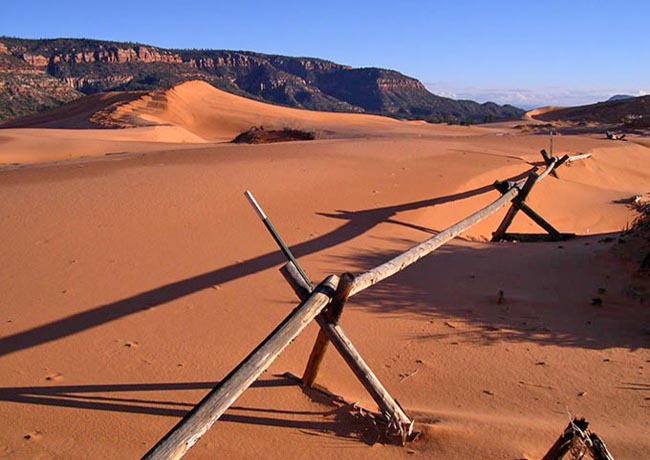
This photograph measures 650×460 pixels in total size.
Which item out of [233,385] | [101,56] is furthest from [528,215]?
[101,56]

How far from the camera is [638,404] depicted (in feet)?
11.0

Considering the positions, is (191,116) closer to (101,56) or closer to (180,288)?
(180,288)

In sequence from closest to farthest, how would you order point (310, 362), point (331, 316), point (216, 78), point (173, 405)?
point (331, 316) < point (173, 405) < point (310, 362) < point (216, 78)

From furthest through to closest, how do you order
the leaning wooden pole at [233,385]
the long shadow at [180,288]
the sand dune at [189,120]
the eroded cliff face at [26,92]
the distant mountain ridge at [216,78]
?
the distant mountain ridge at [216,78] → the eroded cliff face at [26,92] → the sand dune at [189,120] → the long shadow at [180,288] → the leaning wooden pole at [233,385]

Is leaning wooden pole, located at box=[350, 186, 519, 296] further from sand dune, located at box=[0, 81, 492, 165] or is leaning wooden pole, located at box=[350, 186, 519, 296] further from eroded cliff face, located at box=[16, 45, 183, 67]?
eroded cliff face, located at box=[16, 45, 183, 67]

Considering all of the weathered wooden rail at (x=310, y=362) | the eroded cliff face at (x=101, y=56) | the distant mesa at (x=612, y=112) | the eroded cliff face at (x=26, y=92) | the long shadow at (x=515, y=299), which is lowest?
the long shadow at (x=515, y=299)

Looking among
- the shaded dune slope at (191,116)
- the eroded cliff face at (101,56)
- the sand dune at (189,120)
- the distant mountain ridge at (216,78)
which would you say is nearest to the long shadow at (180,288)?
the sand dune at (189,120)

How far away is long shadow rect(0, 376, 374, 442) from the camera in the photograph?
3150 mm

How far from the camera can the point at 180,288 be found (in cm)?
518

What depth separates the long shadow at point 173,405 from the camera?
3.15m

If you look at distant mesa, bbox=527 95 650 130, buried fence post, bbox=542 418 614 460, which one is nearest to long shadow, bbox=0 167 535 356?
buried fence post, bbox=542 418 614 460

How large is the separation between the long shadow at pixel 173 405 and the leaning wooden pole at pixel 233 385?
67 cm

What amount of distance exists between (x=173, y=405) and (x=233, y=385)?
104 centimetres

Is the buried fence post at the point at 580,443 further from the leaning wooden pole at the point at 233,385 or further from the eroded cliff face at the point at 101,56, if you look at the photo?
the eroded cliff face at the point at 101,56
